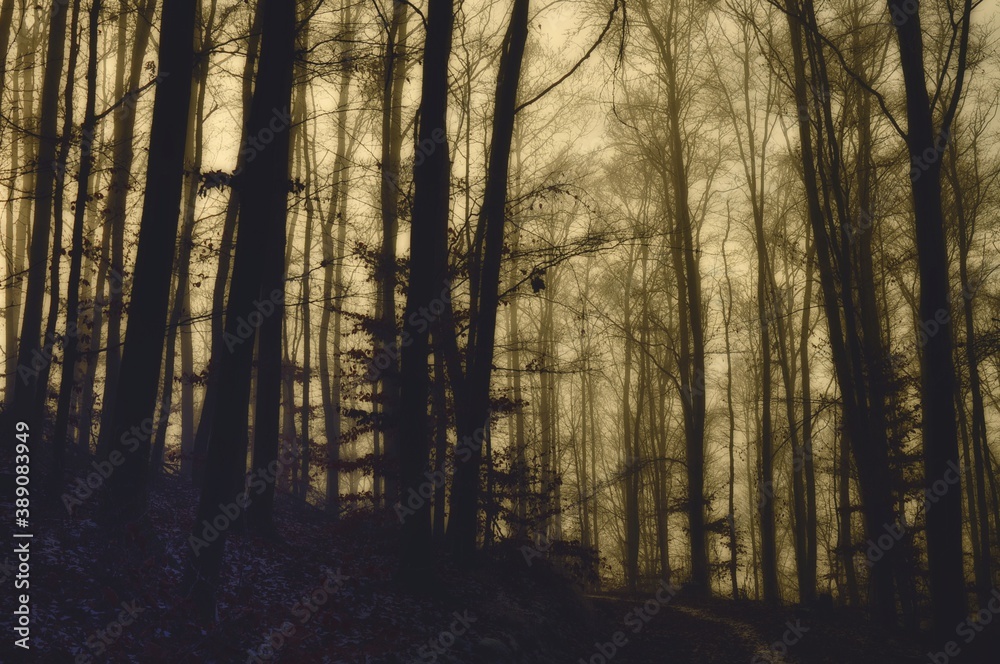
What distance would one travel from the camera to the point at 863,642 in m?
9.48

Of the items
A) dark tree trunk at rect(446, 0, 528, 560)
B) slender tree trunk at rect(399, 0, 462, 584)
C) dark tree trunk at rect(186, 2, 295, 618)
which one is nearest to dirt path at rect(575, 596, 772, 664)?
dark tree trunk at rect(446, 0, 528, 560)

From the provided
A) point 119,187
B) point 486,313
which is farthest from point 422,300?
point 119,187

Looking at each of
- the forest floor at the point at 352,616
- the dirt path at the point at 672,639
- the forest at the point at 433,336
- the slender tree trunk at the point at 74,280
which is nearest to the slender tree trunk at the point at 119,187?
the forest at the point at 433,336

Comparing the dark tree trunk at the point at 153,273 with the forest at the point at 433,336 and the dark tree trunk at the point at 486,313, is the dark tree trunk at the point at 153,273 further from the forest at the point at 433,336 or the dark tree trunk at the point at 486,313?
the dark tree trunk at the point at 486,313

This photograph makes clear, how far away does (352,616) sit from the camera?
783cm

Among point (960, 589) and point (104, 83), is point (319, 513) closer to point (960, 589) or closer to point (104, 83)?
point (104, 83)

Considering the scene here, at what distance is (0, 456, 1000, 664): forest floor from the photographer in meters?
6.31

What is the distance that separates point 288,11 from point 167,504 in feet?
28.3

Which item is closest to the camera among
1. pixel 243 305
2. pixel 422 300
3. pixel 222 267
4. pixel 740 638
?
pixel 243 305

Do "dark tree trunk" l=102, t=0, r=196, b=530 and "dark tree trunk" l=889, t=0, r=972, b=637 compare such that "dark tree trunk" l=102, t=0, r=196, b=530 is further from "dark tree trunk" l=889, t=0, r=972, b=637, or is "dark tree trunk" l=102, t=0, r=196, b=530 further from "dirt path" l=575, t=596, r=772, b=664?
"dark tree trunk" l=889, t=0, r=972, b=637

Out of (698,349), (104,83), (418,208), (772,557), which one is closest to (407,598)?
(418,208)

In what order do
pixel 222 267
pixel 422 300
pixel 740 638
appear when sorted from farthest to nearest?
pixel 222 267
pixel 740 638
pixel 422 300

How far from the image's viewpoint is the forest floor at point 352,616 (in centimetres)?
631

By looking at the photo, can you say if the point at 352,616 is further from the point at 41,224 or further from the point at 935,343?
the point at 41,224
